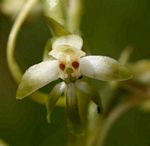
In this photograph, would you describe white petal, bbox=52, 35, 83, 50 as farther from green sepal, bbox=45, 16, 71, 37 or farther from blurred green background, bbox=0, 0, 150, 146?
blurred green background, bbox=0, 0, 150, 146

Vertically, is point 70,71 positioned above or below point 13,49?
below

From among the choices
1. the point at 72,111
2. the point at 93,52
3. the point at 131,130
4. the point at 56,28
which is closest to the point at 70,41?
the point at 56,28

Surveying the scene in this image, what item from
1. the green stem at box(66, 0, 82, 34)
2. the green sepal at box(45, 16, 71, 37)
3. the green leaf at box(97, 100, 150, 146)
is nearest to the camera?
the green sepal at box(45, 16, 71, 37)

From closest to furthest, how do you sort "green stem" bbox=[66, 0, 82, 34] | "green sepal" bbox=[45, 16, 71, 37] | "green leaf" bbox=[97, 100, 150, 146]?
"green sepal" bbox=[45, 16, 71, 37] → "green stem" bbox=[66, 0, 82, 34] → "green leaf" bbox=[97, 100, 150, 146]

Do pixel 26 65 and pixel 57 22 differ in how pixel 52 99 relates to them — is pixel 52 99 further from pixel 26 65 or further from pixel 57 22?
pixel 26 65

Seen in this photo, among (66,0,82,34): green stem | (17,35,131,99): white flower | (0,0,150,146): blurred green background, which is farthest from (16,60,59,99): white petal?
(0,0,150,146): blurred green background

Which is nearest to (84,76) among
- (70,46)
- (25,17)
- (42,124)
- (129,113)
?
(70,46)

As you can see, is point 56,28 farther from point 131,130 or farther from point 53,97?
point 131,130
